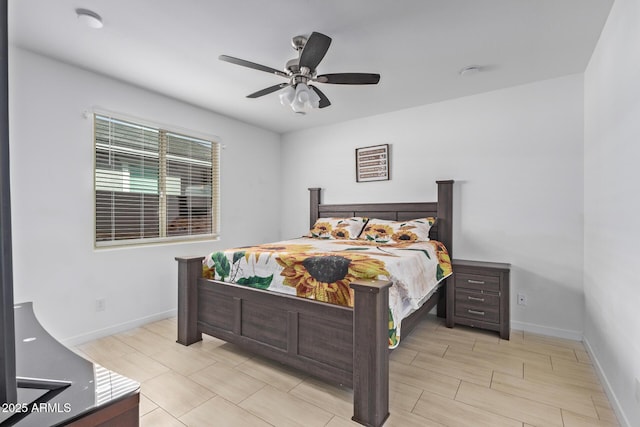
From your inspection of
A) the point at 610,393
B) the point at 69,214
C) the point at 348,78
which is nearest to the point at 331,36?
the point at 348,78

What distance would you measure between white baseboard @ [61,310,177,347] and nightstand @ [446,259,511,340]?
3.06 metres

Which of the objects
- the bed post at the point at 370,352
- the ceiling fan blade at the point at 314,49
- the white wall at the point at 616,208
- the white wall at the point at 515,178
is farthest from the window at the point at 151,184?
the white wall at the point at 616,208

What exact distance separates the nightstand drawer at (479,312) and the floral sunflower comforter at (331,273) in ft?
1.80

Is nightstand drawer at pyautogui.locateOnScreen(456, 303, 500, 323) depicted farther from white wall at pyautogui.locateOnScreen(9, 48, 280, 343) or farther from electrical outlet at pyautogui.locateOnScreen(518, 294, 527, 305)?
white wall at pyautogui.locateOnScreen(9, 48, 280, 343)

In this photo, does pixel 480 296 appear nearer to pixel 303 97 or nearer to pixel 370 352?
pixel 370 352

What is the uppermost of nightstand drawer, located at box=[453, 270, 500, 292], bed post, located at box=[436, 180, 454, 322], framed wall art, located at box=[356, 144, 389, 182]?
framed wall art, located at box=[356, 144, 389, 182]

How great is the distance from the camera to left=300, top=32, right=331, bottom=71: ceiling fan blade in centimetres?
185

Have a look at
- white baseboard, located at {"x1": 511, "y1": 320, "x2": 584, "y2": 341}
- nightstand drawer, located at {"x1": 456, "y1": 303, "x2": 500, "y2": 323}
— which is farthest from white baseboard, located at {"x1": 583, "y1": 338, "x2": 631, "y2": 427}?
nightstand drawer, located at {"x1": 456, "y1": 303, "x2": 500, "y2": 323}

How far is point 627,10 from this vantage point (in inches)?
66.8

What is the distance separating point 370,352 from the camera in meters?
1.71

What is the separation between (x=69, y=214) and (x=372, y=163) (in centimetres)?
327

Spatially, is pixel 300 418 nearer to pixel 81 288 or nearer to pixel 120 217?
pixel 81 288

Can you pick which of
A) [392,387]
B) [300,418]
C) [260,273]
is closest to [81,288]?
[260,273]

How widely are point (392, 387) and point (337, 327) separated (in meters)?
0.63
